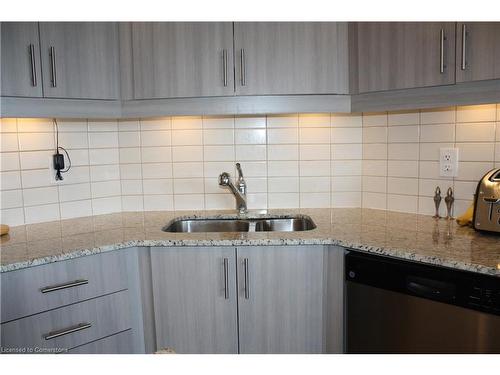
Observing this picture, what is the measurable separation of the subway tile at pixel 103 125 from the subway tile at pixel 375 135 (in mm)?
1329

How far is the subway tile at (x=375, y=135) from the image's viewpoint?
84.3 inches

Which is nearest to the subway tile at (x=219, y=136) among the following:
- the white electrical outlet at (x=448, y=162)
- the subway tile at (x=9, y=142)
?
the subway tile at (x=9, y=142)

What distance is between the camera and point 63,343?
1552 mm

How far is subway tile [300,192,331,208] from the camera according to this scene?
2.26 m

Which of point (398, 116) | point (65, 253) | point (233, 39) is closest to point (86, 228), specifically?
point (65, 253)

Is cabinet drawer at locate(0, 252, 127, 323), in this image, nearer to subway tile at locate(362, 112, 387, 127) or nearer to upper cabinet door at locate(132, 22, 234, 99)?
upper cabinet door at locate(132, 22, 234, 99)

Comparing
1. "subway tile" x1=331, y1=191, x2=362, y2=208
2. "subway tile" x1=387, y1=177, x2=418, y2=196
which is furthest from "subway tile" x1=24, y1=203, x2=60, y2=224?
"subway tile" x1=387, y1=177, x2=418, y2=196

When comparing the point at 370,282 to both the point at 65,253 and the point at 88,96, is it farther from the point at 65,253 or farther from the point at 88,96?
the point at 88,96

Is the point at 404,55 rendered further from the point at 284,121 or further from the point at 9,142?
the point at 9,142

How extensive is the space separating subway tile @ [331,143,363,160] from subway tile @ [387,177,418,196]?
210 millimetres

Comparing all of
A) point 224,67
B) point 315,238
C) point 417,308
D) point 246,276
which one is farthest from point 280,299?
point 224,67

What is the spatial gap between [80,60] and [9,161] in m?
0.60

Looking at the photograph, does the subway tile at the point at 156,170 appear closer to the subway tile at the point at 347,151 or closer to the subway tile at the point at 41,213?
the subway tile at the point at 41,213
